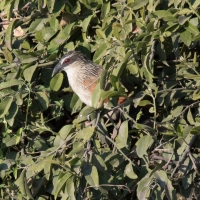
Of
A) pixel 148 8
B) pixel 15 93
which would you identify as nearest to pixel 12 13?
pixel 15 93

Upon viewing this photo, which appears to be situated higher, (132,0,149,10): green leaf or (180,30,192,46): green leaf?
(132,0,149,10): green leaf

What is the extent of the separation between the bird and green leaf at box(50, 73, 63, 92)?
34mm

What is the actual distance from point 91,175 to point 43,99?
94 cm

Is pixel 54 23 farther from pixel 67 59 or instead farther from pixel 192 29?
pixel 192 29

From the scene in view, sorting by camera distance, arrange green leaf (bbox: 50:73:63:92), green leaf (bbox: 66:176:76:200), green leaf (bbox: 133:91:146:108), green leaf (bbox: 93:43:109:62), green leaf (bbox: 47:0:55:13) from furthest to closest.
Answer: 1. green leaf (bbox: 50:73:63:92)
2. green leaf (bbox: 47:0:55:13)
3. green leaf (bbox: 93:43:109:62)
4. green leaf (bbox: 133:91:146:108)
5. green leaf (bbox: 66:176:76:200)

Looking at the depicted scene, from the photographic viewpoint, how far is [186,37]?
4.57 metres

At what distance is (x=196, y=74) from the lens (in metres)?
4.78

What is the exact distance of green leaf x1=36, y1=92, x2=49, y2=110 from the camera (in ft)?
16.0

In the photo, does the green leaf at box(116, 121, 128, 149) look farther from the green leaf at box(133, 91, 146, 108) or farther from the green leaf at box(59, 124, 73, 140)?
the green leaf at box(59, 124, 73, 140)

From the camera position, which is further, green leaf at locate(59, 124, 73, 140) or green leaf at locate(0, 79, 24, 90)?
green leaf at locate(0, 79, 24, 90)

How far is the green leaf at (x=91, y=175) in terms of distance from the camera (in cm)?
417

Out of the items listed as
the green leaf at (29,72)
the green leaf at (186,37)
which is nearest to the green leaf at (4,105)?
the green leaf at (29,72)

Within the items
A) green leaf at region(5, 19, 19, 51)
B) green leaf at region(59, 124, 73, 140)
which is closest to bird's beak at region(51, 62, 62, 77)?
green leaf at region(5, 19, 19, 51)

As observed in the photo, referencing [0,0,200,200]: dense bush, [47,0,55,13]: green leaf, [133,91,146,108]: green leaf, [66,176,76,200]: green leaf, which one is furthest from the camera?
[47,0,55,13]: green leaf
